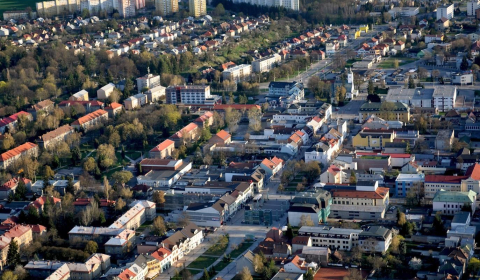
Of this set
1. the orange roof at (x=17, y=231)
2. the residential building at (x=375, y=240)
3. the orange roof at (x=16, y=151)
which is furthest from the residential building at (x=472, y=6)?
the orange roof at (x=17, y=231)

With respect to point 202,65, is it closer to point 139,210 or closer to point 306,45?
point 306,45

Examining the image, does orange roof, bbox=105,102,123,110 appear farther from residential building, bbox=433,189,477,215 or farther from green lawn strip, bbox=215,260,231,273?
residential building, bbox=433,189,477,215

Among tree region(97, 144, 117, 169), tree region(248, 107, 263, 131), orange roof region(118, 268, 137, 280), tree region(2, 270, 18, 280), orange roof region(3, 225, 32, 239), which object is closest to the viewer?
orange roof region(118, 268, 137, 280)

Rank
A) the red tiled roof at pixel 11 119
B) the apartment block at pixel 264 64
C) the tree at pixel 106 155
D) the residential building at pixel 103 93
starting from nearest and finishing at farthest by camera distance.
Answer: the tree at pixel 106 155, the red tiled roof at pixel 11 119, the residential building at pixel 103 93, the apartment block at pixel 264 64

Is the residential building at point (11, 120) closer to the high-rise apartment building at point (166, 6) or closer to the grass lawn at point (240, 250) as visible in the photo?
the grass lawn at point (240, 250)

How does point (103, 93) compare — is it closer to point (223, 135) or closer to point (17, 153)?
point (17, 153)

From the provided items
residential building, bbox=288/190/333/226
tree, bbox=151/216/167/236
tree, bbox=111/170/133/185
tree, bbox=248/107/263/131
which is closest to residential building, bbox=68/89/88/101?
tree, bbox=248/107/263/131

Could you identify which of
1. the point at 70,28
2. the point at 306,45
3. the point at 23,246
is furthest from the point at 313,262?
the point at 70,28
